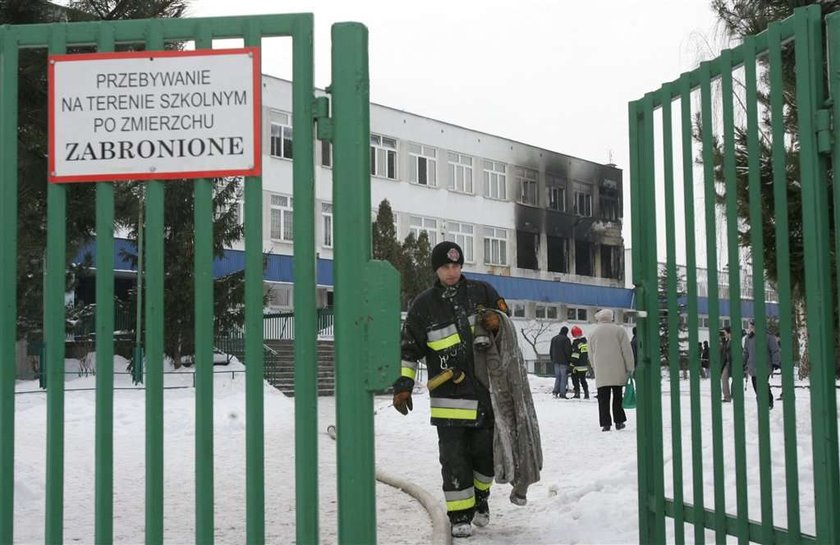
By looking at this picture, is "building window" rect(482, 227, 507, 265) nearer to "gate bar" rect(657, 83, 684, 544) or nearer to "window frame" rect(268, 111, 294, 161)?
"window frame" rect(268, 111, 294, 161)

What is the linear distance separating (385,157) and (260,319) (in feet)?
119

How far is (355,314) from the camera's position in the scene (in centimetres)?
335

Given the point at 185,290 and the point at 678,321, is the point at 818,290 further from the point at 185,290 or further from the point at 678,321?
the point at 185,290

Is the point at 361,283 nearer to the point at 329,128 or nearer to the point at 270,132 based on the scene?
the point at 329,128

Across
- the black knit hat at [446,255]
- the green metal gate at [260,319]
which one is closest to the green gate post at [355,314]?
the green metal gate at [260,319]

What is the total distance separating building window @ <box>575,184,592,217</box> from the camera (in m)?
49.8

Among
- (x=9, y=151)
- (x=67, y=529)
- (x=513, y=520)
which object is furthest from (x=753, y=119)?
(x=67, y=529)

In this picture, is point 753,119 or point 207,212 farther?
point 753,119

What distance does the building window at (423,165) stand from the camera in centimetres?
4072

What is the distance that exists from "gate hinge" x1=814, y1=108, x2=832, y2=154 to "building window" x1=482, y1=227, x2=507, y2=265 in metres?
40.5

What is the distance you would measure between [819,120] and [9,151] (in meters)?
3.11

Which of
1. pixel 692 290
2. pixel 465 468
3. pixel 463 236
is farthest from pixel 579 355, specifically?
pixel 463 236

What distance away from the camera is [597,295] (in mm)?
50188

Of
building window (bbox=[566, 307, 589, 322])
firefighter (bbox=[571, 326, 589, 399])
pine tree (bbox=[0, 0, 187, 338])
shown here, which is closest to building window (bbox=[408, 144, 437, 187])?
building window (bbox=[566, 307, 589, 322])
